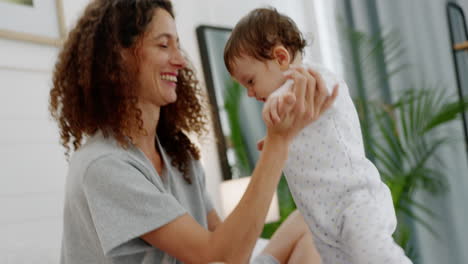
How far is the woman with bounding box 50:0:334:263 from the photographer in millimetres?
1024

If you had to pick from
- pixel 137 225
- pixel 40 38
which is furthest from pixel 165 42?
pixel 40 38

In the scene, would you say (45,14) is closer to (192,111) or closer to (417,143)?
(192,111)

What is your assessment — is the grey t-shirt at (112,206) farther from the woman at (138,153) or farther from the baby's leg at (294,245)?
the baby's leg at (294,245)

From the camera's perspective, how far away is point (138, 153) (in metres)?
1.21

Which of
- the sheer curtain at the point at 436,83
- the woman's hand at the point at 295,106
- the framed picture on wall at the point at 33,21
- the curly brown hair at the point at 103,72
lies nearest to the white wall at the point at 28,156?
the framed picture on wall at the point at 33,21

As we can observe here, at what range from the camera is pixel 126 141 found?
3.92 feet

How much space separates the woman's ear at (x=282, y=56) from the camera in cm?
126

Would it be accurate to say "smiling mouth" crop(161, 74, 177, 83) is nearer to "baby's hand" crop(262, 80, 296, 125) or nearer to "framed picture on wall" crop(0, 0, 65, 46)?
"baby's hand" crop(262, 80, 296, 125)

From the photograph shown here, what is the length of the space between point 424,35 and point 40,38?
204 centimetres

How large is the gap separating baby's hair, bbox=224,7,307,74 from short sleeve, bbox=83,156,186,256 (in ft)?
1.70

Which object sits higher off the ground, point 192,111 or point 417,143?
point 192,111

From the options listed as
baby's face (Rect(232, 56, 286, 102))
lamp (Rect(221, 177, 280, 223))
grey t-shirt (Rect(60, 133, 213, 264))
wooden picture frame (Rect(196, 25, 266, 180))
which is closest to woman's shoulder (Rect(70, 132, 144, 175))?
grey t-shirt (Rect(60, 133, 213, 264))

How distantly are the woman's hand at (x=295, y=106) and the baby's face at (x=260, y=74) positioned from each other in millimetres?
244

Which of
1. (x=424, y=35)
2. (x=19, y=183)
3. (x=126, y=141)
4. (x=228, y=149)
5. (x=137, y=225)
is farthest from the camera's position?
(x=228, y=149)
